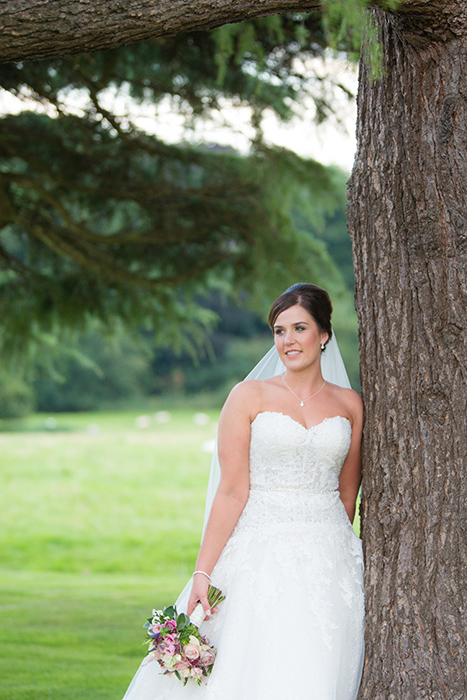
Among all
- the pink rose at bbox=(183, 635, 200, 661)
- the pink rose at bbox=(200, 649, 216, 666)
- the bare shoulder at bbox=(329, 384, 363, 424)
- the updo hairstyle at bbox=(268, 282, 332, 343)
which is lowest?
the pink rose at bbox=(200, 649, 216, 666)

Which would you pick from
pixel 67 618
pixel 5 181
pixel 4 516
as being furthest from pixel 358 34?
pixel 4 516

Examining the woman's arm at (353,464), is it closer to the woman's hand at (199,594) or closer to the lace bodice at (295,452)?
the lace bodice at (295,452)

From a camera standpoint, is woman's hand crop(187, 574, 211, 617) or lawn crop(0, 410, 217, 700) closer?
woman's hand crop(187, 574, 211, 617)

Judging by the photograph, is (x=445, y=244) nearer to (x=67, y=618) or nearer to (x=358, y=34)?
(x=358, y=34)

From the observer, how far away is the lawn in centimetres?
500

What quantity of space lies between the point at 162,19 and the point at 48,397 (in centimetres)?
3439

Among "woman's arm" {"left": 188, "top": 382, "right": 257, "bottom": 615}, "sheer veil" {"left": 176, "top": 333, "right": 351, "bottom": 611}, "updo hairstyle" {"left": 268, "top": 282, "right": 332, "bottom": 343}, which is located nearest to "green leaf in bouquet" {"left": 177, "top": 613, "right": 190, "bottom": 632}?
"woman's arm" {"left": 188, "top": 382, "right": 257, "bottom": 615}

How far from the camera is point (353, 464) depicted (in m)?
3.21

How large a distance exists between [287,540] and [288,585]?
17 cm

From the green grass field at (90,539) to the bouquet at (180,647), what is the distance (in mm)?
1689

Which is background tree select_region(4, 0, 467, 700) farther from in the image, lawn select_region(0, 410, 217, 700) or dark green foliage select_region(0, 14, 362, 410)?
dark green foliage select_region(0, 14, 362, 410)

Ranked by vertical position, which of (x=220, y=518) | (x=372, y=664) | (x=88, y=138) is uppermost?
(x=88, y=138)

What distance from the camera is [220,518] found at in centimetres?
308

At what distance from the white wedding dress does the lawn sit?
1688mm
